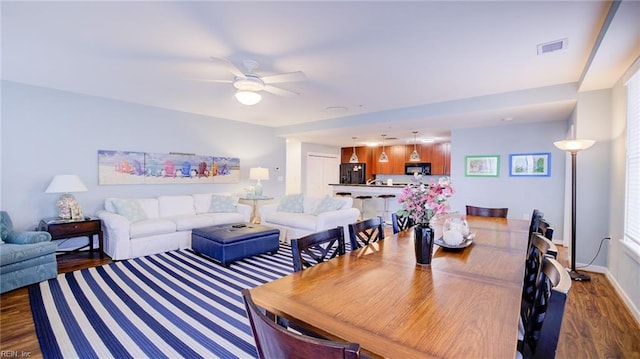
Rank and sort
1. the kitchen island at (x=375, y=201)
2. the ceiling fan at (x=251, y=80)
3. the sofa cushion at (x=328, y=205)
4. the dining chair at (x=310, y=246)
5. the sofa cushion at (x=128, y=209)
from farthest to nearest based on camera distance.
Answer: the kitchen island at (x=375, y=201), the sofa cushion at (x=328, y=205), the sofa cushion at (x=128, y=209), the ceiling fan at (x=251, y=80), the dining chair at (x=310, y=246)

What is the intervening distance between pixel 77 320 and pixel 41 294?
91 cm

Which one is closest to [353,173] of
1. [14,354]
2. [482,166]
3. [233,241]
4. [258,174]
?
[258,174]

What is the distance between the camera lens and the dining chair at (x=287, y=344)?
649 mm

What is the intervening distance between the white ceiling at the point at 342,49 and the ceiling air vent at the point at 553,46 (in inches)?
2.5

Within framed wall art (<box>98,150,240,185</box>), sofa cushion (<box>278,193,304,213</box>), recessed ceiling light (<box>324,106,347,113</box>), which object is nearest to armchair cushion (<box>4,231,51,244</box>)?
framed wall art (<box>98,150,240,185</box>)

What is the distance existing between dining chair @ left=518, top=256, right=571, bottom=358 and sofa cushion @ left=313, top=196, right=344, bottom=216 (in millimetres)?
3666

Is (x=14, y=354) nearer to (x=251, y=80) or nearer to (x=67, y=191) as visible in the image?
(x=67, y=191)

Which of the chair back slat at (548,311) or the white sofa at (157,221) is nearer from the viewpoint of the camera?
the chair back slat at (548,311)

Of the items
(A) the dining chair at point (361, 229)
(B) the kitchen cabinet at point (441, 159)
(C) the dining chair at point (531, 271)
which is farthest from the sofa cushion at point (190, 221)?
(B) the kitchen cabinet at point (441, 159)

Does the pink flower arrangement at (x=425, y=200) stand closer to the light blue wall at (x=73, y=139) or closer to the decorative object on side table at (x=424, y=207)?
the decorative object on side table at (x=424, y=207)

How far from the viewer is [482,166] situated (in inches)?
227

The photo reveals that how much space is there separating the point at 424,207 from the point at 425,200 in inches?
1.6

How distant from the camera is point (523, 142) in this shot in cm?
538

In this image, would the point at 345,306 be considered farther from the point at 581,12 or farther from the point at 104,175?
the point at 104,175
